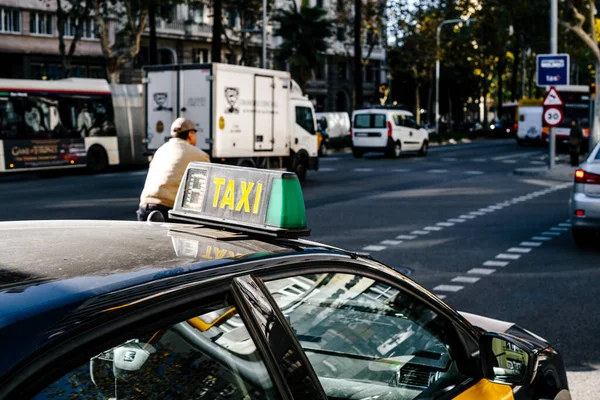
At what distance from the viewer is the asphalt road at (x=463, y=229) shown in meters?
7.74

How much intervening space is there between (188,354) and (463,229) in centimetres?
1176

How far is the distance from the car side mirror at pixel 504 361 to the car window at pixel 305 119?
21.8 metres

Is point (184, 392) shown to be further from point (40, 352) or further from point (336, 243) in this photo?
point (336, 243)

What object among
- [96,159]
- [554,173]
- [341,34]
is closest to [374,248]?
[554,173]

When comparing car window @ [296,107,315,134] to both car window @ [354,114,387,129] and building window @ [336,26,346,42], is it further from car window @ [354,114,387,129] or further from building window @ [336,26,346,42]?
building window @ [336,26,346,42]

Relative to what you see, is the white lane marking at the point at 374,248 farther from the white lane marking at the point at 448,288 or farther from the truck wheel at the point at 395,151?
the truck wheel at the point at 395,151

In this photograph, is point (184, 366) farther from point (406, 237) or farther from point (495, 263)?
point (406, 237)

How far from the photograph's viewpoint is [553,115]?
76.7 ft

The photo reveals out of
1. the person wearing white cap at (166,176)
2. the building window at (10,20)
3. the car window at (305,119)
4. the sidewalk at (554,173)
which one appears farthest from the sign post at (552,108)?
the building window at (10,20)

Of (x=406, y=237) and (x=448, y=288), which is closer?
(x=448, y=288)

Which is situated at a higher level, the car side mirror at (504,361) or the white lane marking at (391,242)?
the car side mirror at (504,361)

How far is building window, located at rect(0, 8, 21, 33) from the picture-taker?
155 feet

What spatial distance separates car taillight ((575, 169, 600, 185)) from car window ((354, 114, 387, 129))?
25.1m

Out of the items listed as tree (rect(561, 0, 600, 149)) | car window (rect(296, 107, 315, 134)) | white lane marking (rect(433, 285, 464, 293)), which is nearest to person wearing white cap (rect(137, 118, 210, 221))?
white lane marking (rect(433, 285, 464, 293))
